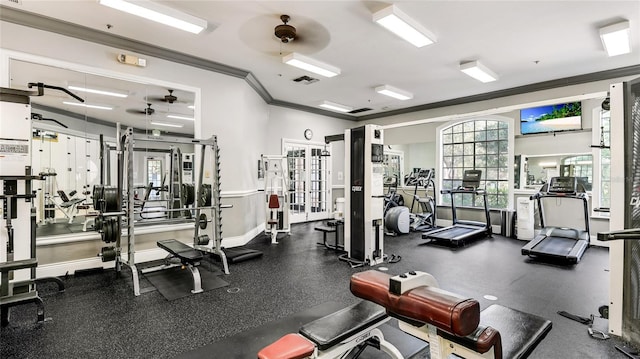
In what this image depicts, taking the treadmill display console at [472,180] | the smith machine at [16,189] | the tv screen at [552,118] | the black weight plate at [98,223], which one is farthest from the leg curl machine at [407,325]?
the tv screen at [552,118]

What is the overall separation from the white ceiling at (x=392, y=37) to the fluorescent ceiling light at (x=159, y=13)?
176 millimetres

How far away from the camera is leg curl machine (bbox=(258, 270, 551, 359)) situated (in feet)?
4.50

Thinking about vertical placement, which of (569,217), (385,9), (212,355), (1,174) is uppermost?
(385,9)

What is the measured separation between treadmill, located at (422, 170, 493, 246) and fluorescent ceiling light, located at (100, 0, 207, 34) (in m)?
5.51

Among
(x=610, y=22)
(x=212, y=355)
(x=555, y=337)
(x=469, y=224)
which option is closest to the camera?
(x=212, y=355)

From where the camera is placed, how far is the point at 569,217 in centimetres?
624

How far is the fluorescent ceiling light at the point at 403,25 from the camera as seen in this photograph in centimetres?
342

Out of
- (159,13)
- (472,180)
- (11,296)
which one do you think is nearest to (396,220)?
(472,180)

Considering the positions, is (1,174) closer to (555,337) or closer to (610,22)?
(555,337)

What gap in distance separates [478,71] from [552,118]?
2.44 meters

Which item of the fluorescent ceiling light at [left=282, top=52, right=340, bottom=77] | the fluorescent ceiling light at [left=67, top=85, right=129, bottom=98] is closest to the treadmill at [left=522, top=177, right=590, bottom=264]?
the fluorescent ceiling light at [left=282, top=52, right=340, bottom=77]

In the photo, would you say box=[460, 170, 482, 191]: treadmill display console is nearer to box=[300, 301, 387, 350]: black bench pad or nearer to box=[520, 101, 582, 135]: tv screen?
box=[520, 101, 582, 135]: tv screen

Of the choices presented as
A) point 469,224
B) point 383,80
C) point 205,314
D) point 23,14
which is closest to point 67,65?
point 23,14

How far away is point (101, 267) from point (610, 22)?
7728mm
